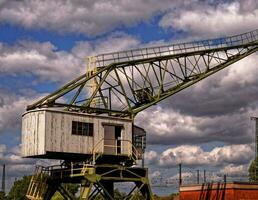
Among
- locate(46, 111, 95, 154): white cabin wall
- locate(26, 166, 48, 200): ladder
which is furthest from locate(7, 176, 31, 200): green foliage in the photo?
locate(46, 111, 95, 154): white cabin wall

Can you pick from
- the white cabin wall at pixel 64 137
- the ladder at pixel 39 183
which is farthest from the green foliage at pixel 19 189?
the white cabin wall at pixel 64 137

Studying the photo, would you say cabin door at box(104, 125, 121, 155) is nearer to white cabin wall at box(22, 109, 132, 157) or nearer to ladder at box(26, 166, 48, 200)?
white cabin wall at box(22, 109, 132, 157)

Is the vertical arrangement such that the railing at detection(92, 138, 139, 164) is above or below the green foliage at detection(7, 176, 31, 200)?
above

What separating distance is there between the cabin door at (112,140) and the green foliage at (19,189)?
67.9 m

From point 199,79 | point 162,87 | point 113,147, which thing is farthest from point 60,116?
point 199,79

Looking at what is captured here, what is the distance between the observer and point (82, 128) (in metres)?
35.8

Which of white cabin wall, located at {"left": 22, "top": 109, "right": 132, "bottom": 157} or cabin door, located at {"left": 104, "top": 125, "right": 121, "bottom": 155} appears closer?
white cabin wall, located at {"left": 22, "top": 109, "right": 132, "bottom": 157}

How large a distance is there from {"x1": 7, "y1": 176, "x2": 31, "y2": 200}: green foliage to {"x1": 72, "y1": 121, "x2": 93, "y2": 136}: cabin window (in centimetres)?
6871

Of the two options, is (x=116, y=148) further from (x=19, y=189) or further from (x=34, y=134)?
(x=19, y=189)

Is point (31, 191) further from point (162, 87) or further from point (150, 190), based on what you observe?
point (162, 87)

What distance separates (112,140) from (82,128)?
2.54 meters

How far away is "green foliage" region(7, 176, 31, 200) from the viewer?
4040 inches

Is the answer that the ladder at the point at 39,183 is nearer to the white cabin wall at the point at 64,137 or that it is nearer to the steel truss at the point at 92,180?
the steel truss at the point at 92,180

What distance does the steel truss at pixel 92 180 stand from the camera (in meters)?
35.0
